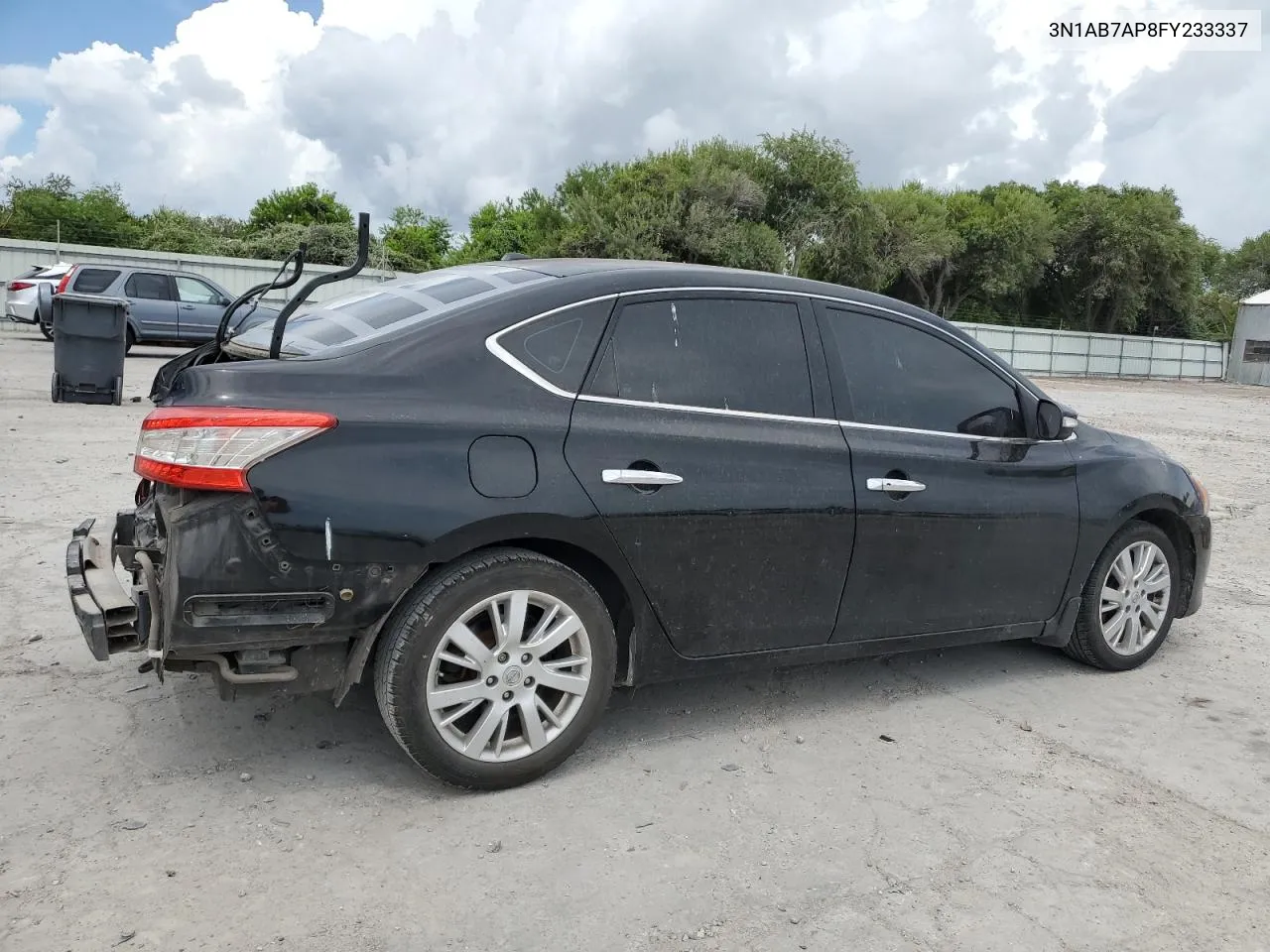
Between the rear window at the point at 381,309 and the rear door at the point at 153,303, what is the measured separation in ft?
56.1

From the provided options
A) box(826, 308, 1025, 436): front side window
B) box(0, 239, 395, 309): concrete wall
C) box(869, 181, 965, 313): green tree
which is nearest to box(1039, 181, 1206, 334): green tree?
box(869, 181, 965, 313): green tree

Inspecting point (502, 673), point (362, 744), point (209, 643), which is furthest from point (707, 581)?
point (209, 643)

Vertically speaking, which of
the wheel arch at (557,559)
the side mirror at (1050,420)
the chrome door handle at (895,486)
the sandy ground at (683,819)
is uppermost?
Answer: the side mirror at (1050,420)

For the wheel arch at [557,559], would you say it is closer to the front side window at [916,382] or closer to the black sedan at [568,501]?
the black sedan at [568,501]

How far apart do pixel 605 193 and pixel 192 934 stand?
45512mm

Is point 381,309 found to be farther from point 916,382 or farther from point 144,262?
point 144,262

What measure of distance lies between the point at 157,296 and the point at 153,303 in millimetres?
197

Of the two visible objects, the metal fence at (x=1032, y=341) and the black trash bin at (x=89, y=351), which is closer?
the black trash bin at (x=89, y=351)

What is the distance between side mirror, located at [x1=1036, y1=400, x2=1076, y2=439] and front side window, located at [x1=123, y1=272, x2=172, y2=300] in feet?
60.7

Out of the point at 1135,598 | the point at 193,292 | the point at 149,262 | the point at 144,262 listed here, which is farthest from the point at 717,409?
the point at 149,262

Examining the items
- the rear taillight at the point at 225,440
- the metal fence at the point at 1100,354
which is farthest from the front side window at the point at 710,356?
the metal fence at the point at 1100,354

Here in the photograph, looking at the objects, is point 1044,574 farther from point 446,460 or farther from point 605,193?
point 605,193

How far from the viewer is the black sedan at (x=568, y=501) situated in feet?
10.4

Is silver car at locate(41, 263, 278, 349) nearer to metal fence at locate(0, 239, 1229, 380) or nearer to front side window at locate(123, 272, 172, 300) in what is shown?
front side window at locate(123, 272, 172, 300)
